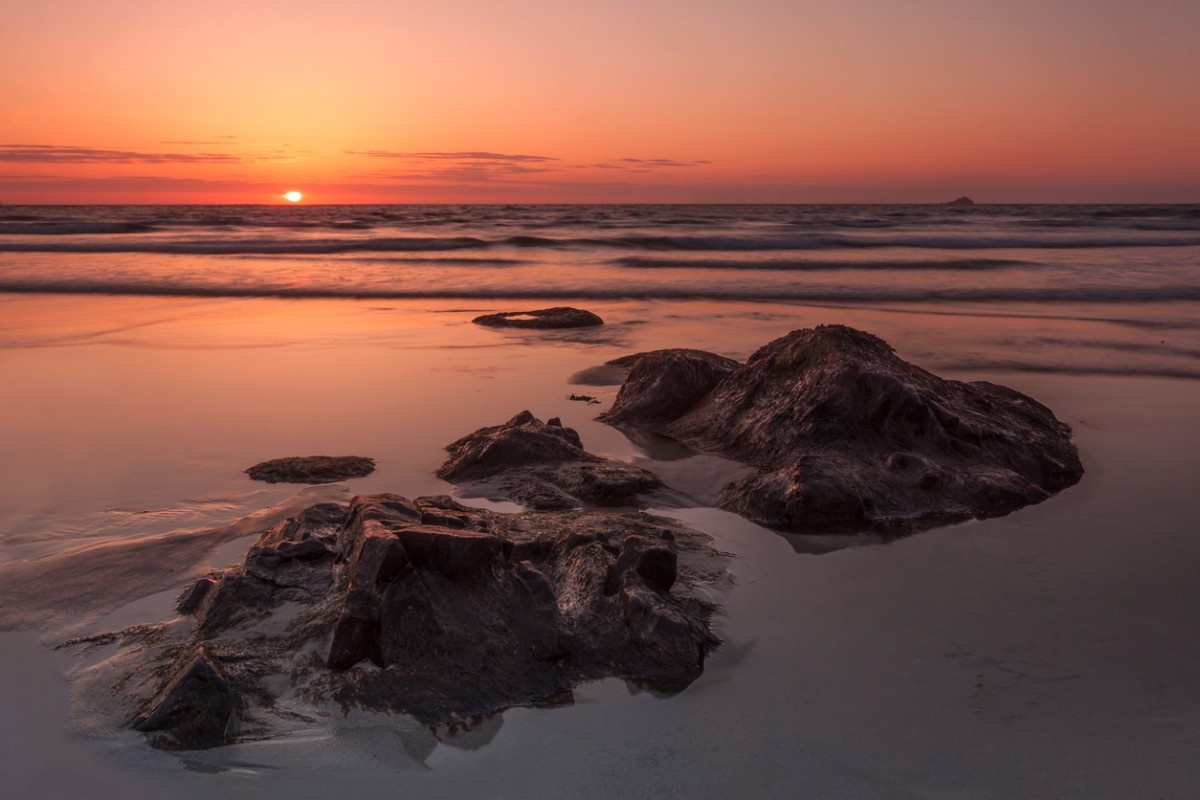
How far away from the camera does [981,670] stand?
2562 millimetres

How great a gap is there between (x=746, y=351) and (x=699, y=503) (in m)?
4.36

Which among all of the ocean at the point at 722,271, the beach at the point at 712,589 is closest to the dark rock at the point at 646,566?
the beach at the point at 712,589

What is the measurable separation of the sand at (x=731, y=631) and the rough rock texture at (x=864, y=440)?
0.51 ft

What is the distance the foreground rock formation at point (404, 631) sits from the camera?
2266 millimetres

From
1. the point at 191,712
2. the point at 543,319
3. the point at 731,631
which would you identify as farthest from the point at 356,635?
the point at 543,319

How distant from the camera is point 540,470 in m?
4.08

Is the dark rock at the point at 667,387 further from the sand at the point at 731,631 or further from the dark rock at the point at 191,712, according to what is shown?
the dark rock at the point at 191,712

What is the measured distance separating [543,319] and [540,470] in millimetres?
5467

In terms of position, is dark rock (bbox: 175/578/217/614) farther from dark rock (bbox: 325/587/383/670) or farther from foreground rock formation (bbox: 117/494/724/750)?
dark rock (bbox: 325/587/383/670)

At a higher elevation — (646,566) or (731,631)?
(646,566)

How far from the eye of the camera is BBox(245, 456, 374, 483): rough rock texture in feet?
13.6

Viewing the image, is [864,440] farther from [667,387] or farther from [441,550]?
[441,550]

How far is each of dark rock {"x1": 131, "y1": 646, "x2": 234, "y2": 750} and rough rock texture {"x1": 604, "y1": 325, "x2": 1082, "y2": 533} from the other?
218 centimetres

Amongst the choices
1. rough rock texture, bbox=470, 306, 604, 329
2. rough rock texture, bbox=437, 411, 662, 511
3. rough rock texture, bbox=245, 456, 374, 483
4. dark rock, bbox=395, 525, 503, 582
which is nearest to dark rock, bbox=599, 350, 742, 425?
rough rock texture, bbox=437, 411, 662, 511
